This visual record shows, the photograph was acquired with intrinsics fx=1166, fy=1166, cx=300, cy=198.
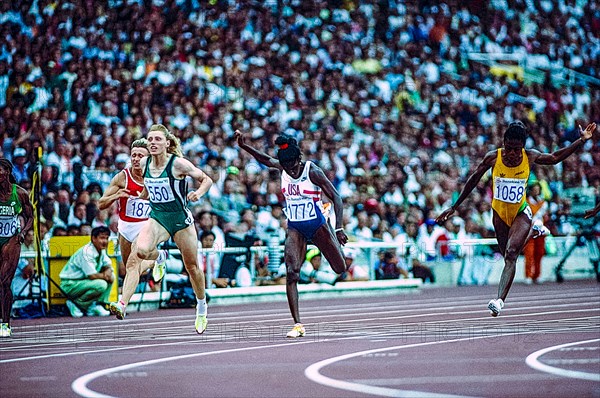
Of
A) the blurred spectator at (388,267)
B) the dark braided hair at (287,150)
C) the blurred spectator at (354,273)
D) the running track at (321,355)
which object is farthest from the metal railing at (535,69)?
the dark braided hair at (287,150)

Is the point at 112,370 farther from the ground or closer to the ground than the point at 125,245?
closer to the ground

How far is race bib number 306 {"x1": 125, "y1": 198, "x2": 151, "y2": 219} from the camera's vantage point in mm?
15344

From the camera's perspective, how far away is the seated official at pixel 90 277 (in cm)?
1795

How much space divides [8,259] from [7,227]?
15.0 inches

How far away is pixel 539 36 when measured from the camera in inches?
1446

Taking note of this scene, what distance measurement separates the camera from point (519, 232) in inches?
533

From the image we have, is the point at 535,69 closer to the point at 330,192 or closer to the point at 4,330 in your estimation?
the point at 330,192

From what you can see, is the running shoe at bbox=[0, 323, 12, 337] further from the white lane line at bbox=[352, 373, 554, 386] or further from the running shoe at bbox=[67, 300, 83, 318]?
the white lane line at bbox=[352, 373, 554, 386]

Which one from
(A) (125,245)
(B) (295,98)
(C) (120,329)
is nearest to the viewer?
(C) (120,329)

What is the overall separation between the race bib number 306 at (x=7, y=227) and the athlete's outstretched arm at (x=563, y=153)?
6128mm

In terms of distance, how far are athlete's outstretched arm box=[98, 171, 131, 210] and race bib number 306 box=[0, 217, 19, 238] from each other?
1064 millimetres

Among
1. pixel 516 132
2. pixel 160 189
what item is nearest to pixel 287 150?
pixel 160 189

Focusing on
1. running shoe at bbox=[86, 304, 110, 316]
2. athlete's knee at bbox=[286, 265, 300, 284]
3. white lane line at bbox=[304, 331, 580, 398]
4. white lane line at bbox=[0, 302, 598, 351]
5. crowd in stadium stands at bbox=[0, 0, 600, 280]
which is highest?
crowd in stadium stands at bbox=[0, 0, 600, 280]

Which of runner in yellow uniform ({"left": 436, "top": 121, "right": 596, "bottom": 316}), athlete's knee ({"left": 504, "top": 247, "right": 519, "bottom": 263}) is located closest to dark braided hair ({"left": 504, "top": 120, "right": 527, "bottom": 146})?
runner in yellow uniform ({"left": 436, "top": 121, "right": 596, "bottom": 316})
